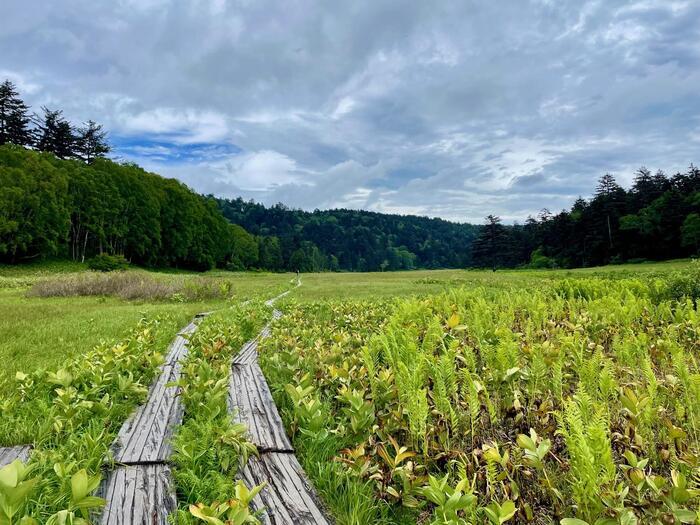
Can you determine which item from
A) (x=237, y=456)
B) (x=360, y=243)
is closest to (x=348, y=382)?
(x=237, y=456)

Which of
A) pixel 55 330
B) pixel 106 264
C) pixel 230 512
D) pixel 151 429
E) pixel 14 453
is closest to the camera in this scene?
pixel 230 512

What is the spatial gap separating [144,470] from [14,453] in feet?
3.81

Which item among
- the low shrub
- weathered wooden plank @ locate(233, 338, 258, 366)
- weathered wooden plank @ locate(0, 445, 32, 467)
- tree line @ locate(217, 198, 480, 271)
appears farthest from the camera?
tree line @ locate(217, 198, 480, 271)

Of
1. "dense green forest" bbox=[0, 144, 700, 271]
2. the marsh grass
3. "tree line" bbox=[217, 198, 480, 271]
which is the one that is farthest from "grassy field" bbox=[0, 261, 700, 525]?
"tree line" bbox=[217, 198, 480, 271]

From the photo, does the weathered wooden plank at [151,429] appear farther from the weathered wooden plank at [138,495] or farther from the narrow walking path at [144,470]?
the weathered wooden plank at [138,495]

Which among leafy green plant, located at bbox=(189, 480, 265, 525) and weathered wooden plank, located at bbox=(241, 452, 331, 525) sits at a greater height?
leafy green plant, located at bbox=(189, 480, 265, 525)

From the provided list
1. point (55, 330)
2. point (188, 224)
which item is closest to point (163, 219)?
point (188, 224)

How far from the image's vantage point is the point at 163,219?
179 feet

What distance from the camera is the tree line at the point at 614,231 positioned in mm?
53094

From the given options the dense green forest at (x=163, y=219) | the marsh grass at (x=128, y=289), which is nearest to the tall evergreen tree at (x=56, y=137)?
the dense green forest at (x=163, y=219)

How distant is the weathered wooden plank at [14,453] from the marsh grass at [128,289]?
507 inches

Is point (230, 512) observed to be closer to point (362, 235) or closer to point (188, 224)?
point (188, 224)

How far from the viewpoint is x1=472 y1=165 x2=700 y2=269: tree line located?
2090 inches

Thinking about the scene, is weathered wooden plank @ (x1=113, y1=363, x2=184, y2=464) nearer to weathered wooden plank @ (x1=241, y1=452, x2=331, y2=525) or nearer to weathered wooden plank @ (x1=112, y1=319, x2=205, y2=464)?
weathered wooden plank @ (x1=112, y1=319, x2=205, y2=464)
